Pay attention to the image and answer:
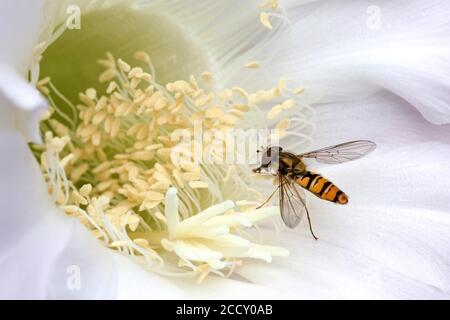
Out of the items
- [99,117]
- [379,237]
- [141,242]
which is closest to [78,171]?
[99,117]

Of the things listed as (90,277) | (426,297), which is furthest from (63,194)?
(426,297)

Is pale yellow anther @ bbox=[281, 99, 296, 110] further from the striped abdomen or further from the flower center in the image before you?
the striped abdomen

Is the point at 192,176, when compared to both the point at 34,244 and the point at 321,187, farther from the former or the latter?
the point at 34,244

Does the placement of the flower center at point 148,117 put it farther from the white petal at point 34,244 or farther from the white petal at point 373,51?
the white petal at point 34,244

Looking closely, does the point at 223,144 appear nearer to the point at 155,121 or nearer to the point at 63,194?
the point at 155,121

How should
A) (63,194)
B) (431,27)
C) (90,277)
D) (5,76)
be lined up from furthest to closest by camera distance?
(431,27) < (63,194) < (90,277) < (5,76)

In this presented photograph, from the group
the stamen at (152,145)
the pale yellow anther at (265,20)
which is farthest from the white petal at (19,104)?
the pale yellow anther at (265,20)
